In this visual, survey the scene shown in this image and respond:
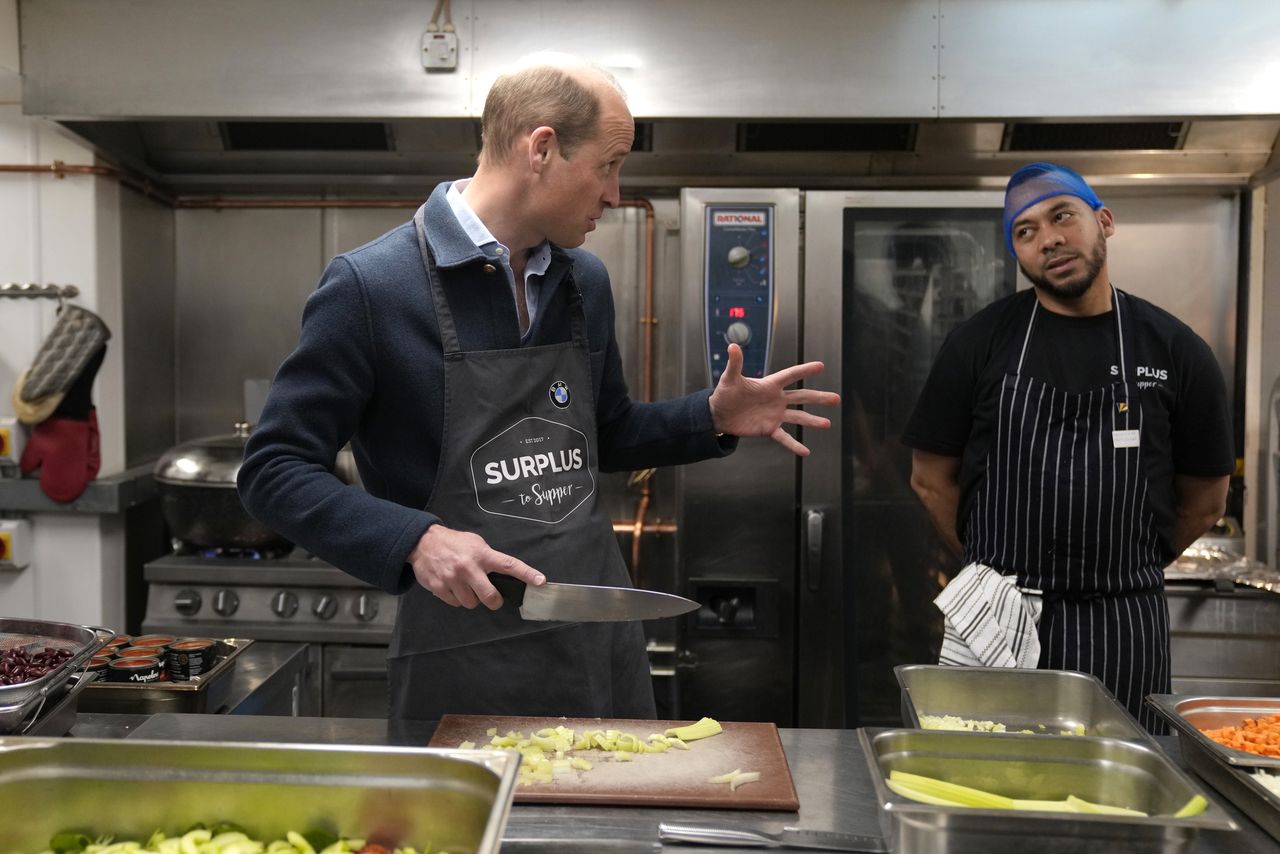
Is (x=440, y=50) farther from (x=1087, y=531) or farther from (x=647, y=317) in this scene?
(x=1087, y=531)

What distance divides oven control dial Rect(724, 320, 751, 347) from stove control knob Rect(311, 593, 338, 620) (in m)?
1.38

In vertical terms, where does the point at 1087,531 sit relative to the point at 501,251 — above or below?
below

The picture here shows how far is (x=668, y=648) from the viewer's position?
3232 mm

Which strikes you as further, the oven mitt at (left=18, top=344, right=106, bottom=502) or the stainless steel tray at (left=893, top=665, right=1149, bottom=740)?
the oven mitt at (left=18, top=344, right=106, bottom=502)

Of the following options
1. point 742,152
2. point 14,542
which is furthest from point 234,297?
point 742,152

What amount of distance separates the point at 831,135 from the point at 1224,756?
2590 millimetres

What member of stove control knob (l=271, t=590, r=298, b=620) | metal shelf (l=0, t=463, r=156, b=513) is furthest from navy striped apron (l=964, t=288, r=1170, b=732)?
metal shelf (l=0, t=463, r=156, b=513)

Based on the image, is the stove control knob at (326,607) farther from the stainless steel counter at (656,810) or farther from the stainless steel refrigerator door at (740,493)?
the stainless steel counter at (656,810)

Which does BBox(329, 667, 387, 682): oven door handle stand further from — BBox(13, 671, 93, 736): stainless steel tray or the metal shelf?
BBox(13, 671, 93, 736): stainless steel tray

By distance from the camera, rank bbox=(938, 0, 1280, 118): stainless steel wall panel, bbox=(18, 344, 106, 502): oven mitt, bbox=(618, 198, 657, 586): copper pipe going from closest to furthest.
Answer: bbox=(938, 0, 1280, 118): stainless steel wall panel < bbox=(18, 344, 106, 502): oven mitt < bbox=(618, 198, 657, 586): copper pipe

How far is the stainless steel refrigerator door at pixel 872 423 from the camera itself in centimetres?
318

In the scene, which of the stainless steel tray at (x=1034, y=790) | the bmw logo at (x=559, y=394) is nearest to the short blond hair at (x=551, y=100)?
the bmw logo at (x=559, y=394)

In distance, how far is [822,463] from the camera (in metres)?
3.22

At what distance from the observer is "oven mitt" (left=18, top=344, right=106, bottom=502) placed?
3334 mm
